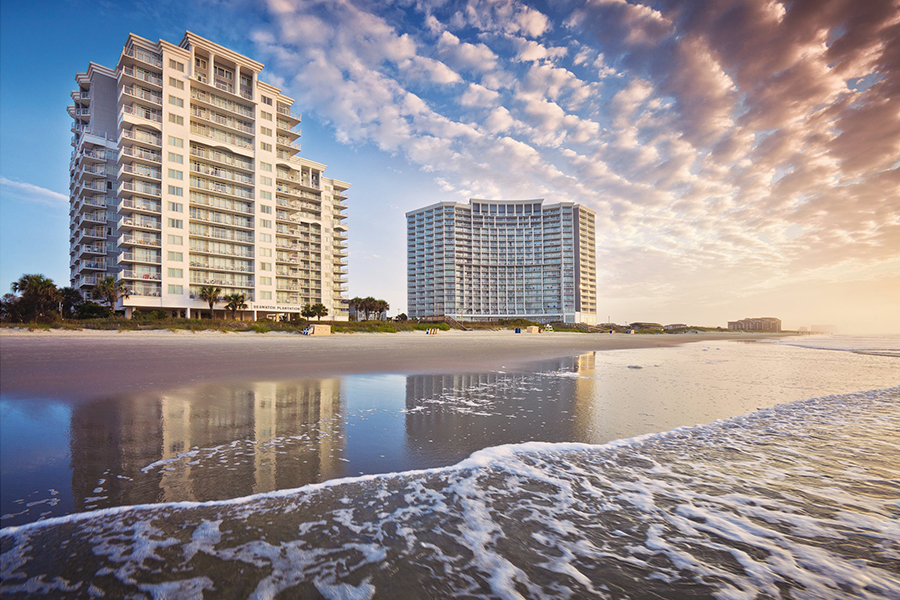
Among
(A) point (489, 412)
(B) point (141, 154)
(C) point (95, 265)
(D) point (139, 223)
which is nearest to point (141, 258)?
(D) point (139, 223)

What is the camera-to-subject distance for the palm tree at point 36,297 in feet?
152

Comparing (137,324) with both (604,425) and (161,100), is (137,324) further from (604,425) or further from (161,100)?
(604,425)

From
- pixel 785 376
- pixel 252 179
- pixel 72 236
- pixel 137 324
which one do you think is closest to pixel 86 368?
pixel 785 376

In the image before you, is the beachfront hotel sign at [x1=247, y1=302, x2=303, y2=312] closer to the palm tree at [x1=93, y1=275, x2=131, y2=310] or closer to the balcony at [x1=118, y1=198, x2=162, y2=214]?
the palm tree at [x1=93, y1=275, x2=131, y2=310]

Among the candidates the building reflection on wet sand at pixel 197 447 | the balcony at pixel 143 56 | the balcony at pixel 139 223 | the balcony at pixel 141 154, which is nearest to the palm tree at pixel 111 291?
the balcony at pixel 139 223

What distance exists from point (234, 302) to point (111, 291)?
13400 millimetres

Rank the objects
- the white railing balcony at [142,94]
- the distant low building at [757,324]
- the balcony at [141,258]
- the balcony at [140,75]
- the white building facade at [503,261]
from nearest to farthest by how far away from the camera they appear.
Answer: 1. the balcony at [141,258]
2. the balcony at [140,75]
3. the white railing balcony at [142,94]
4. the white building facade at [503,261]
5. the distant low building at [757,324]

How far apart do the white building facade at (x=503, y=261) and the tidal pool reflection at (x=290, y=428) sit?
127253 millimetres

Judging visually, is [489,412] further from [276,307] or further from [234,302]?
[276,307]

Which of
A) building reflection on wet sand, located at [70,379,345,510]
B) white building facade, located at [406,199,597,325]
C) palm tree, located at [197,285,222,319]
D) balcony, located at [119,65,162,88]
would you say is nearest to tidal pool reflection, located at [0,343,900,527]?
building reflection on wet sand, located at [70,379,345,510]

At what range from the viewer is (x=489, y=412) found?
661 cm

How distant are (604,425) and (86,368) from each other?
42.8ft

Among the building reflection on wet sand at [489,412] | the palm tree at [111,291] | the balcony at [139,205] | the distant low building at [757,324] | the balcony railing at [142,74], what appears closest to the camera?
the building reflection on wet sand at [489,412]

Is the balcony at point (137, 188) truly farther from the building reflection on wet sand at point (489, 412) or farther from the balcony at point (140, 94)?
the building reflection on wet sand at point (489, 412)
